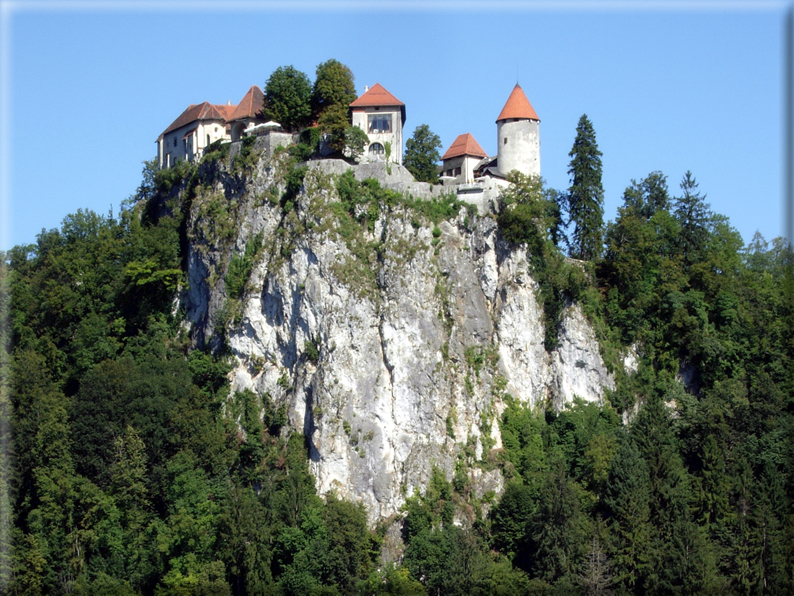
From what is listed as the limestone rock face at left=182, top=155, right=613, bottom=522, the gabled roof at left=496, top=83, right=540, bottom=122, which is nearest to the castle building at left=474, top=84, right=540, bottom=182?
the gabled roof at left=496, top=83, right=540, bottom=122

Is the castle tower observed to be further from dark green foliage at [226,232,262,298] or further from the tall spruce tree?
dark green foliage at [226,232,262,298]

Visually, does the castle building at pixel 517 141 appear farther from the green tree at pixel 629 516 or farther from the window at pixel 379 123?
the green tree at pixel 629 516

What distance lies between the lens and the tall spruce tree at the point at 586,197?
72.8 meters

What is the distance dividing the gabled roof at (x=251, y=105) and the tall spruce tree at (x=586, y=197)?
63.5ft

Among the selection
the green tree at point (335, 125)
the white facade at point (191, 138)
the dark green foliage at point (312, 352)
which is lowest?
the dark green foliage at point (312, 352)

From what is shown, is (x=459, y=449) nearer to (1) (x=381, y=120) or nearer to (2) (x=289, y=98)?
(1) (x=381, y=120)

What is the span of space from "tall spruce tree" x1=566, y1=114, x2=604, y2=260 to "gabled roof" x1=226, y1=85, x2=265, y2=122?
1935 centimetres

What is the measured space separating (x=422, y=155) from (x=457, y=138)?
13.6ft

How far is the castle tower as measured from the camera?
233 feet

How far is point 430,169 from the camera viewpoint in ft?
236

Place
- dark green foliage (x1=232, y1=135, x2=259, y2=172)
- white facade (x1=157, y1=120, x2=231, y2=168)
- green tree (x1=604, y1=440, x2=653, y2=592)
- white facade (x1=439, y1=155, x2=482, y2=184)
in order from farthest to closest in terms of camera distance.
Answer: white facade (x1=157, y1=120, x2=231, y2=168)
white facade (x1=439, y1=155, x2=482, y2=184)
dark green foliage (x1=232, y1=135, x2=259, y2=172)
green tree (x1=604, y1=440, x2=653, y2=592)

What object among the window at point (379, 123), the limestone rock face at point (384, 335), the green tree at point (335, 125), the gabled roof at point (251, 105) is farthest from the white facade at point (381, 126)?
the gabled roof at point (251, 105)

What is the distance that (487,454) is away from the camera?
65938mm

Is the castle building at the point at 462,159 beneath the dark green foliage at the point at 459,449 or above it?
above
